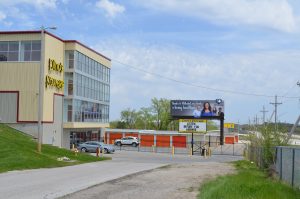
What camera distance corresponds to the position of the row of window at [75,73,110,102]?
201 feet

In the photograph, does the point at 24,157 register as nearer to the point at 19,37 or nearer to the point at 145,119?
the point at 19,37

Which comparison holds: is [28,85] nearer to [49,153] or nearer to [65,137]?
[65,137]

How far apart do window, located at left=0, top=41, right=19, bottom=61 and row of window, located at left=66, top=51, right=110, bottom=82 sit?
7425 mm

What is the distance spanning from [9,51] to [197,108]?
112 feet

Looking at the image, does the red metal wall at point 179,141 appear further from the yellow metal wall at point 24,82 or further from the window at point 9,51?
the window at point 9,51

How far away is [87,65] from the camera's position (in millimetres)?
64312

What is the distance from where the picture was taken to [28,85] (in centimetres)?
5144

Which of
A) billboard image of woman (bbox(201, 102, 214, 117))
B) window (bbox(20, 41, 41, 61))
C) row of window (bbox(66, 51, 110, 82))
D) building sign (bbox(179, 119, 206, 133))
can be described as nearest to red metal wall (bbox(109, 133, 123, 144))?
billboard image of woman (bbox(201, 102, 214, 117))

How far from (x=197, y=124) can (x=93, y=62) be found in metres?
16.2

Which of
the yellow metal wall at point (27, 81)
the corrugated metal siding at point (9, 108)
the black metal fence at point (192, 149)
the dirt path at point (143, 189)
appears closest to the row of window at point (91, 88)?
the yellow metal wall at point (27, 81)

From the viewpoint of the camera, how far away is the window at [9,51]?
52.8 meters

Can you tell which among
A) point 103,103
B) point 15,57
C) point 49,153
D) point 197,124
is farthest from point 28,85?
point 197,124

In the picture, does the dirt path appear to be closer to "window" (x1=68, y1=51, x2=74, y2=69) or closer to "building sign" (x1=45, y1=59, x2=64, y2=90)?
"building sign" (x1=45, y1=59, x2=64, y2=90)

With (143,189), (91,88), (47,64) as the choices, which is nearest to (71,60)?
(47,64)
